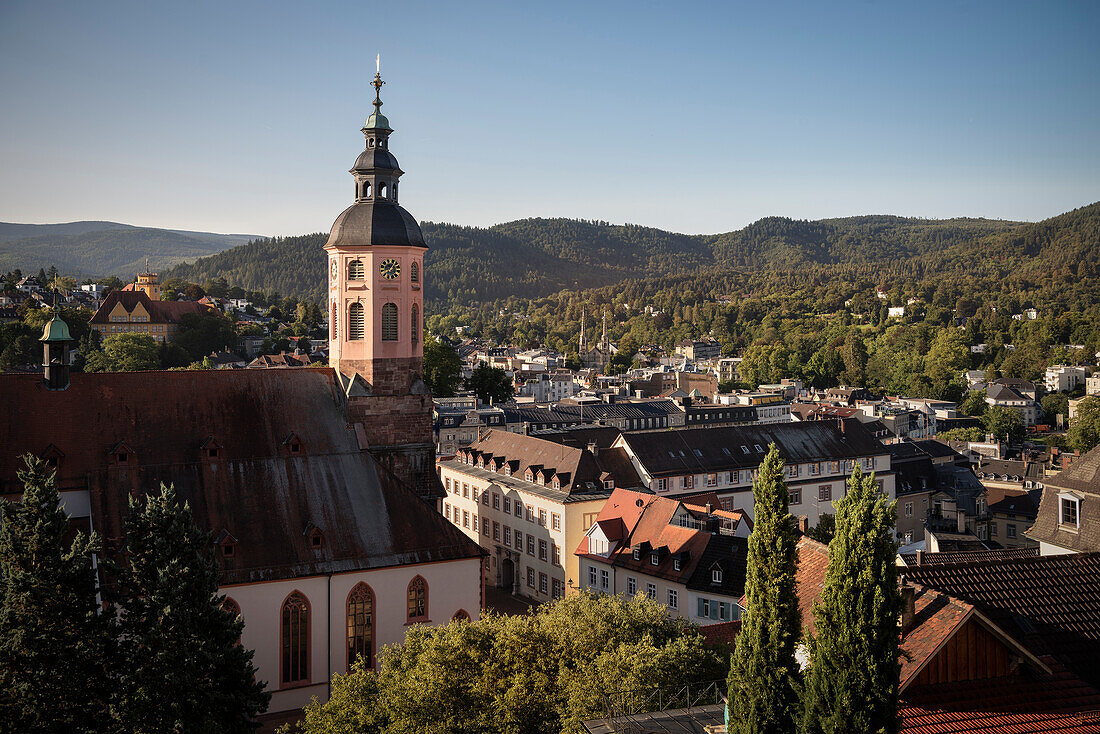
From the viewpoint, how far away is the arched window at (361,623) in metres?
29.1

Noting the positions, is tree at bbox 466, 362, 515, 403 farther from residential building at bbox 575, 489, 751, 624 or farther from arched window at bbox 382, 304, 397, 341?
arched window at bbox 382, 304, 397, 341

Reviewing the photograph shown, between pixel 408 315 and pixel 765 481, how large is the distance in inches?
814

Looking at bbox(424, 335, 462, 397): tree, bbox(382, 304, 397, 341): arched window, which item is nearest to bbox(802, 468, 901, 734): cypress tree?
bbox(382, 304, 397, 341): arched window

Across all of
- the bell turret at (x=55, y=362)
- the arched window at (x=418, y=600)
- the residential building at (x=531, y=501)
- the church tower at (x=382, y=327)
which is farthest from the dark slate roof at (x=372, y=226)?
the residential building at (x=531, y=501)

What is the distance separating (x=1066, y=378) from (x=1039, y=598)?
144 metres

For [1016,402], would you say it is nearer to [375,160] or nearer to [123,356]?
[123,356]

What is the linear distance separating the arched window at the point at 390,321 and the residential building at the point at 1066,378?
135 meters

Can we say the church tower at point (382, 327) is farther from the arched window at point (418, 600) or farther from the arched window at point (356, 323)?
the arched window at point (418, 600)

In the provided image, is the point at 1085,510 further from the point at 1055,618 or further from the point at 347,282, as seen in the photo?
the point at 347,282

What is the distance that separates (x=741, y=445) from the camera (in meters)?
57.5

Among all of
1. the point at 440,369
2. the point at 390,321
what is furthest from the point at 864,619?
the point at 440,369

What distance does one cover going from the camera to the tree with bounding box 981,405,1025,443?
11212cm

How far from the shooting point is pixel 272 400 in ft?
102

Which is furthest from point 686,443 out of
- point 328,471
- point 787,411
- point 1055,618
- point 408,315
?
point 787,411
